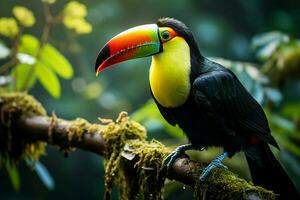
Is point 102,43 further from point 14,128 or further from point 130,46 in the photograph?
point 130,46

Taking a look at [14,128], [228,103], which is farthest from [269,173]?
[14,128]

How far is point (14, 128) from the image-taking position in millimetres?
2305

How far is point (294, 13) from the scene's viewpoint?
471 cm

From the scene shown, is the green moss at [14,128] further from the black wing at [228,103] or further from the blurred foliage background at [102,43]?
the blurred foliage background at [102,43]

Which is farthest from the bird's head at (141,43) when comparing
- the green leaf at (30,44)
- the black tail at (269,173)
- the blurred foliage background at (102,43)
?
the blurred foliage background at (102,43)

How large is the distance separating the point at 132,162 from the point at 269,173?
52 cm

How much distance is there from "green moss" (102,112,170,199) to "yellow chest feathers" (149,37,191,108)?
0.16m

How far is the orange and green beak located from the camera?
1887 mm

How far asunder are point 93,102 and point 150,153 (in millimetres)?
2984

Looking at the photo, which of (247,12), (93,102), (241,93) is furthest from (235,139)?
(247,12)

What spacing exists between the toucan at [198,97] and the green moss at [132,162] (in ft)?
0.23

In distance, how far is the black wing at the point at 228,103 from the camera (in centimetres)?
179

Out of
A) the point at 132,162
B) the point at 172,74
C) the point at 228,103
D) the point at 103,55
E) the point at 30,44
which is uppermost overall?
the point at 30,44

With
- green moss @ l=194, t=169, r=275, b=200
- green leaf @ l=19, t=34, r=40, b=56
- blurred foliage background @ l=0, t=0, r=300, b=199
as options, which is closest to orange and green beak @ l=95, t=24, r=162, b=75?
green moss @ l=194, t=169, r=275, b=200
